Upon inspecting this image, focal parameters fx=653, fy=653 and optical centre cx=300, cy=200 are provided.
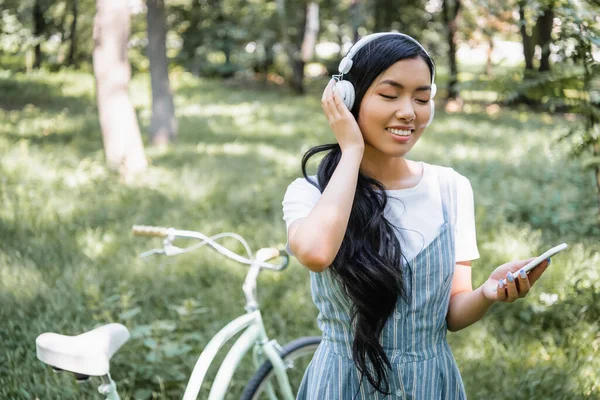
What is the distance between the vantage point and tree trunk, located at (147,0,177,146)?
36.4ft

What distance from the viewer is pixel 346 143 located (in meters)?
1.79

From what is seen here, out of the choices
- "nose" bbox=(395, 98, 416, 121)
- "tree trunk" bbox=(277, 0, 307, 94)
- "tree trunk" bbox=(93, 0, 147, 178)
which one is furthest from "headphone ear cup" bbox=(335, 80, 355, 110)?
"tree trunk" bbox=(277, 0, 307, 94)

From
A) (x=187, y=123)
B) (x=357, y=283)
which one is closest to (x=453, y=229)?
(x=357, y=283)

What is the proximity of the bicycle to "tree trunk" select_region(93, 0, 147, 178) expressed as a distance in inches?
228

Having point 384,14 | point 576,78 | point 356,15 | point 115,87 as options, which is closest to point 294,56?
point 356,15

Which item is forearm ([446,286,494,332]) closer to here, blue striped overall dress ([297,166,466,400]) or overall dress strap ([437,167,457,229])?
blue striped overall dress ([297,166,466,400])

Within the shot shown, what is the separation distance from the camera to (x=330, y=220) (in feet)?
5.52

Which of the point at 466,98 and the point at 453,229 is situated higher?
the point at 453,229

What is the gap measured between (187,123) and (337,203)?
40.6ft

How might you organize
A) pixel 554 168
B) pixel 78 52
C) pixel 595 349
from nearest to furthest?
pixel 595 349 < pixel 554 168 < pixel 78 52

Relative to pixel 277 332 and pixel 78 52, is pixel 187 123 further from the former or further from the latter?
pixel 78 52

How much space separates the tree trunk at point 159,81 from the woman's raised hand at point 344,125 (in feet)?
31.3

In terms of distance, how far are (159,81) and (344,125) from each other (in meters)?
10.0

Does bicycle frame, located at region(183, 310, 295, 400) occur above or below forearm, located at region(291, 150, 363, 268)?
below
